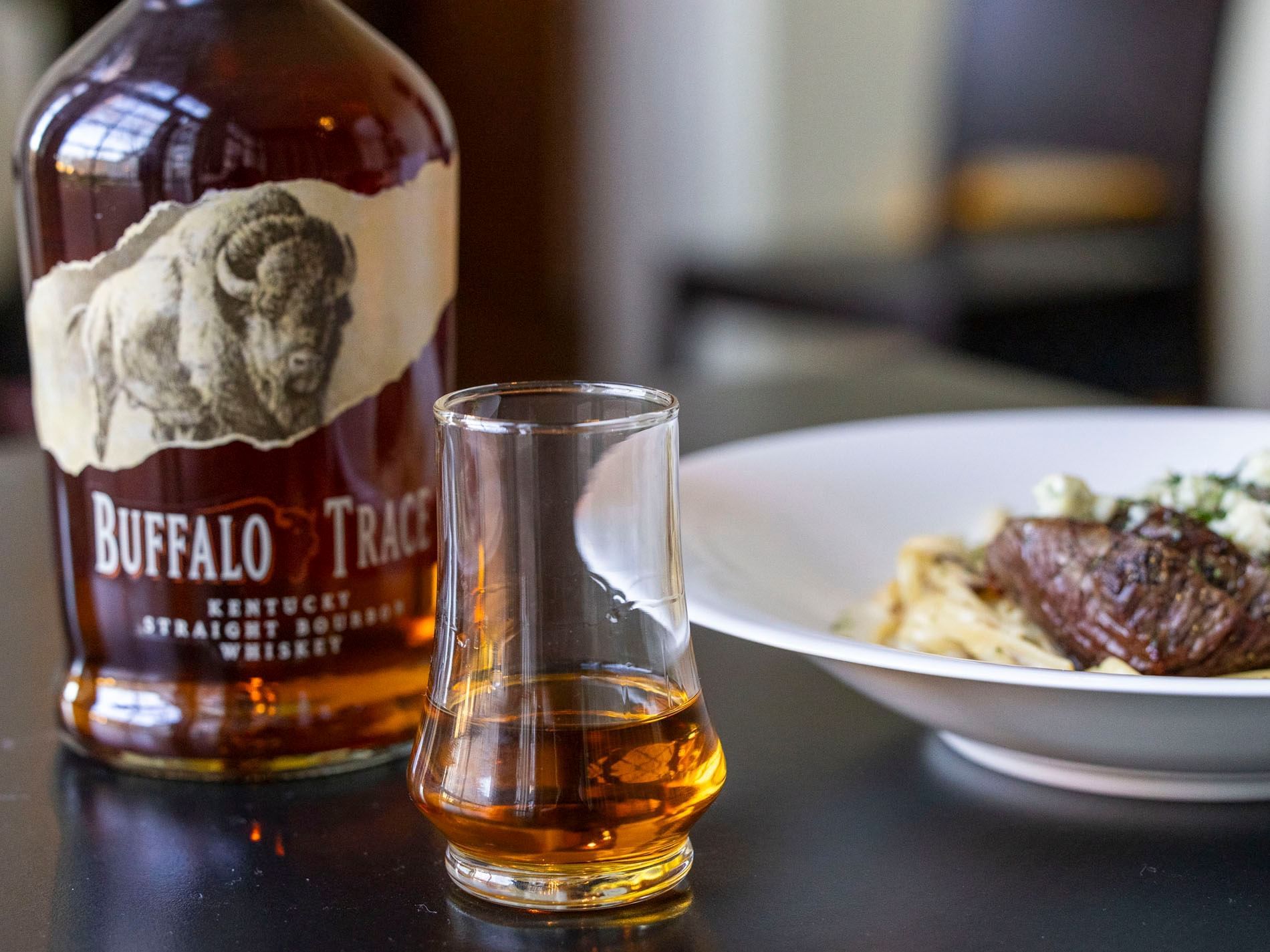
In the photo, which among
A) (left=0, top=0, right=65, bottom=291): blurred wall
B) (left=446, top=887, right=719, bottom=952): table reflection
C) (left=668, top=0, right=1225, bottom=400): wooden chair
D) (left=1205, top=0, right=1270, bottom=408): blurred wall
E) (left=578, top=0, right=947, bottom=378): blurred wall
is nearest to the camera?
(left=446, top=887, right=719, bottom=952): table reflection

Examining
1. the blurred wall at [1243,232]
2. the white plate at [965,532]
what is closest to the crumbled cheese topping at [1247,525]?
the white plate at [965,532]

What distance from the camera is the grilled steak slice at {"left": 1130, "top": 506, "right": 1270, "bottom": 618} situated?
2.36 ft

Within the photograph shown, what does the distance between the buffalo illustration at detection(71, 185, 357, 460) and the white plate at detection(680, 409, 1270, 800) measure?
0.20m

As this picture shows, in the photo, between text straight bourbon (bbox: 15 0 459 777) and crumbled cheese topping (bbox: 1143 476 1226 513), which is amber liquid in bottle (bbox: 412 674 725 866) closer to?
text straight bourbon (bbox: 15 0 459 777)

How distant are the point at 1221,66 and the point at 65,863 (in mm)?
3499

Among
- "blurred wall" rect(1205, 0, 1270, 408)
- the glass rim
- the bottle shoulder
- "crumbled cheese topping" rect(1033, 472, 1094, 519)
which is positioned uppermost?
the bottle shoulder

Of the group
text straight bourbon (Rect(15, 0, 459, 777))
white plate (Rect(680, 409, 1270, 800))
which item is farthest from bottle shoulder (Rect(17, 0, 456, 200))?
white plate (Rect(680, 409, 1270, 800))

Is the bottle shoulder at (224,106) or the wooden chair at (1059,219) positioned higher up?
the bottle shoulder at (224,106)

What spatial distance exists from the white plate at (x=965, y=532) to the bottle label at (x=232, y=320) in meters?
0.19

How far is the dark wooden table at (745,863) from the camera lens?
55 centimetres

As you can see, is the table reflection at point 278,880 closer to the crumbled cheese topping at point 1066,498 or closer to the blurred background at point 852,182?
the crumbled cheese topping at point 1066,498

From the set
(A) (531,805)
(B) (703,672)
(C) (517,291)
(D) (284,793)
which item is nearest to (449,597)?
(A) (531,805)

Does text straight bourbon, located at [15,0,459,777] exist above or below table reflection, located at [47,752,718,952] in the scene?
above

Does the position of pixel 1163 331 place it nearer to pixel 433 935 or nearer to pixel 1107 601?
pixel 1107 601
